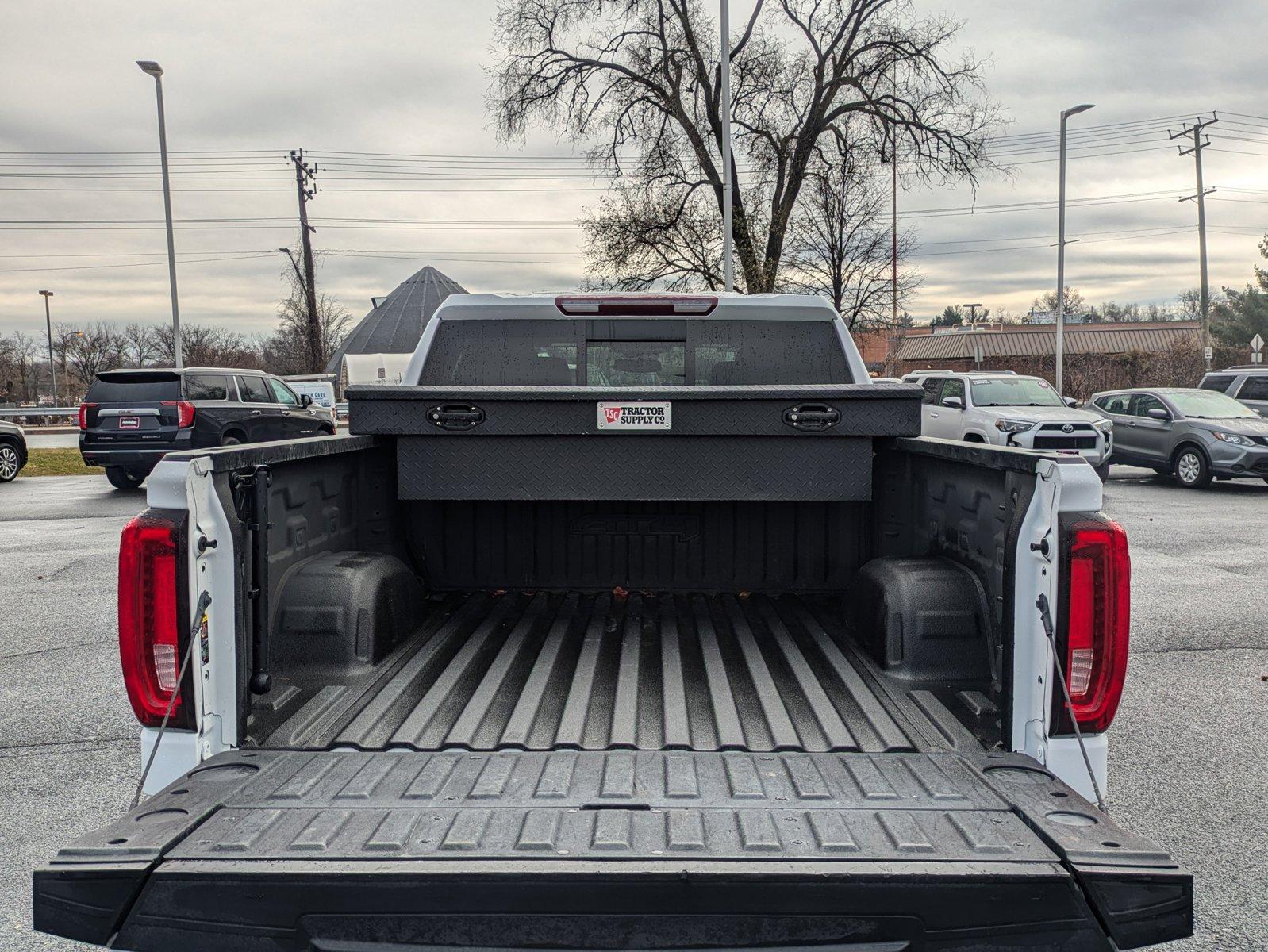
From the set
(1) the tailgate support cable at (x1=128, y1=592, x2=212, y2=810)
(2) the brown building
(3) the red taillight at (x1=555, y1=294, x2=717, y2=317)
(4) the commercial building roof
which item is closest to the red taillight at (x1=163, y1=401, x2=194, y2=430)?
(3) the red taillight at (x1=555, y1=294, x2=717, y2=317)

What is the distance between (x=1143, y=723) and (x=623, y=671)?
3451mm

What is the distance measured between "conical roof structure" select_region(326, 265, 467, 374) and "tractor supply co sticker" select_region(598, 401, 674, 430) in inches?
1975

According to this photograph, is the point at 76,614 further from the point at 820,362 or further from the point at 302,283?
the point at 302,283

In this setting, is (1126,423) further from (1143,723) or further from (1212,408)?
(1143,723)

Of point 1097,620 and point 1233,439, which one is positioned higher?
point 1097,620

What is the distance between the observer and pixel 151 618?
233cm

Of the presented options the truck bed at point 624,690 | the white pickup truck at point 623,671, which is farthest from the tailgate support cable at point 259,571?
the truck bed at point 624,690

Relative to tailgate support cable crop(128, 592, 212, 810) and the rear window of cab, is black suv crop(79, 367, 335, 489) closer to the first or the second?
the rear window of cab

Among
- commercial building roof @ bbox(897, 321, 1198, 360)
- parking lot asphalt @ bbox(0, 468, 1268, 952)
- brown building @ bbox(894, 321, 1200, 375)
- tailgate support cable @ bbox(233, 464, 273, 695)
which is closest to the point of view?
tailgate support cable @ bbox(233, 464, 273, 695)

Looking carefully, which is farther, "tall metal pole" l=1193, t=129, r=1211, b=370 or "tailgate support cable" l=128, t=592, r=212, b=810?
"tall metal pole" l=1193, t=129, r=1211, b=370

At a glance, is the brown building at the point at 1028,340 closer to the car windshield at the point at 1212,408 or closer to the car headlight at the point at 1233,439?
the car windshield at the point at 1212,408

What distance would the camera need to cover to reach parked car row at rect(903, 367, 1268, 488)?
1578 cm

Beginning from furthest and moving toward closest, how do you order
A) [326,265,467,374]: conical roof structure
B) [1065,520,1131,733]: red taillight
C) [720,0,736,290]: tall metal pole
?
1. [326,265,467,374]: conical roof structure
2. [720,0,736,290]: tall metal pole
3. [1065,520,1131,733]: red taillight

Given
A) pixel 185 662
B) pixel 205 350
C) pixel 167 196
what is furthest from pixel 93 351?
pixel 185 662
